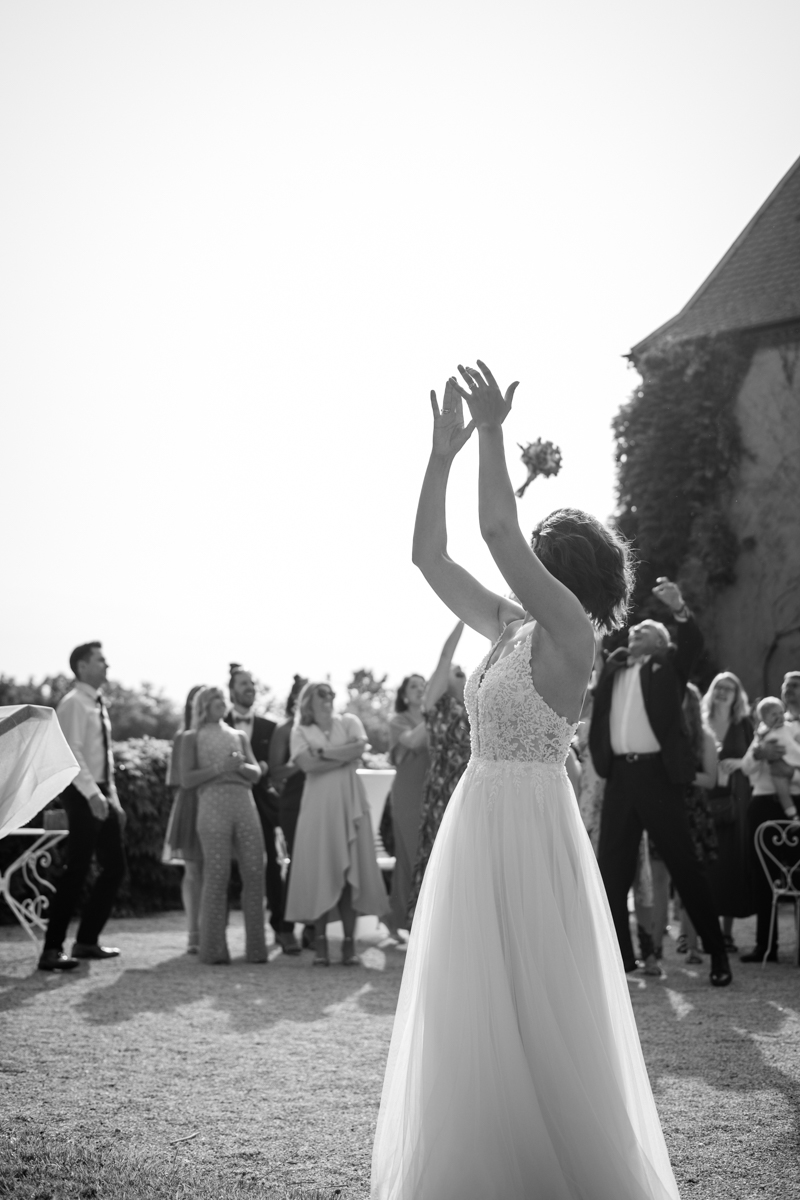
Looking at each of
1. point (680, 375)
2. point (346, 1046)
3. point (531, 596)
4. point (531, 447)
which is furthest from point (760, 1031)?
point (680, 375)

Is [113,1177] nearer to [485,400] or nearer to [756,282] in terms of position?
[485,400]

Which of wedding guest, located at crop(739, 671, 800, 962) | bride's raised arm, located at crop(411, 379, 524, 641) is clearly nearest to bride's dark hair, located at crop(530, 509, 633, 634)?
bride's raised arm, located at crop(411, 379, 524, 641)

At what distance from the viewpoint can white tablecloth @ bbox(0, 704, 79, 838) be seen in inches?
166

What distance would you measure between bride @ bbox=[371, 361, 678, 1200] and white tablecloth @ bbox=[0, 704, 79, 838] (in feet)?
5.91

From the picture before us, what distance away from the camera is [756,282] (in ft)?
62.8

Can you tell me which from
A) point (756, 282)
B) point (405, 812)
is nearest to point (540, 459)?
point (405, 812)

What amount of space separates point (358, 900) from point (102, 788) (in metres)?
2.20

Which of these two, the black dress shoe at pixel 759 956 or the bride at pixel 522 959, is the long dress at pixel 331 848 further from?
the bride at pixel 522 959

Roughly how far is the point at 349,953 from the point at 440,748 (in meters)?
1.78

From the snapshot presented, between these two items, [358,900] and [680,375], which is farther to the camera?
[680,375]

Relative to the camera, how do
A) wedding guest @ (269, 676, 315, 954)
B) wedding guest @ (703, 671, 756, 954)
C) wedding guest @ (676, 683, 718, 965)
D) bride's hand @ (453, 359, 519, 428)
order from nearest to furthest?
bride's hand @ (453, 359, 519, 428), wedding guest @ (676, 683, 718, 965), wedding guest @ (703, 671, 756, 954), wedding guest @ (269, 676, 315, 954)

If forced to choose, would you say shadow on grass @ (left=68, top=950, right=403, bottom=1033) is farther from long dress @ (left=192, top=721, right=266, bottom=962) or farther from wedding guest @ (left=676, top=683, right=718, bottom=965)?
wedding guest @ (left=676, top=683, right=718, bottom=965)

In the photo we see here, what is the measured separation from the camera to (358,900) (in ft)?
28.9

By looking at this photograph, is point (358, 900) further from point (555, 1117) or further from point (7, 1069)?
point (555, 1117)
